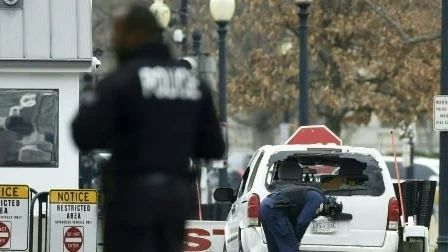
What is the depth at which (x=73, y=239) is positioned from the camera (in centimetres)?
1669

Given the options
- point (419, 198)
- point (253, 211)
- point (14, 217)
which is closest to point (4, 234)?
point (14, 217)

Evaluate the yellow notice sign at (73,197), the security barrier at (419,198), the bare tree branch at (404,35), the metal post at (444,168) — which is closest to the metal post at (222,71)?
the bare tree branch at (404,35)

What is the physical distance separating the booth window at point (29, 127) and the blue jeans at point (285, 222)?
193 inches

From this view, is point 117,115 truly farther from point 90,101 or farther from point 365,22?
point 365,22

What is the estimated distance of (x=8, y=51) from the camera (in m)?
19.7

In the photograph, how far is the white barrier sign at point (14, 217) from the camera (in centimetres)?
1672

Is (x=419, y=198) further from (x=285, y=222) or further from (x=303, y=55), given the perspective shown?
(x=303, y=55)

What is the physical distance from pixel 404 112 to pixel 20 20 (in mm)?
16992

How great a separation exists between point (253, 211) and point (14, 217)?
274 cm

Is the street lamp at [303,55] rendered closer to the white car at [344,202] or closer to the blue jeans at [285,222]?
the white car at [344,202]

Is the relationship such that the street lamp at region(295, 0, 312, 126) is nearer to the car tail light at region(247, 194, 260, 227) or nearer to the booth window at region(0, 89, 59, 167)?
the booth window at region(0, 89, 59, 167)

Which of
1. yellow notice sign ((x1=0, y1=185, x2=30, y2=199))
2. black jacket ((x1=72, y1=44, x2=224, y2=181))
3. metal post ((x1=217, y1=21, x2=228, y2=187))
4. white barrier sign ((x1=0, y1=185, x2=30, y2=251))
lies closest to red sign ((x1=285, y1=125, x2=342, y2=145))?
white barrier sign ((x1=0, y1=185, x2=30, y2=251))

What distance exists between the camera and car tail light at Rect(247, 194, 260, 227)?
15789 mm

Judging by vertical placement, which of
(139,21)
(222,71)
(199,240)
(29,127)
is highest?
(222,71)
